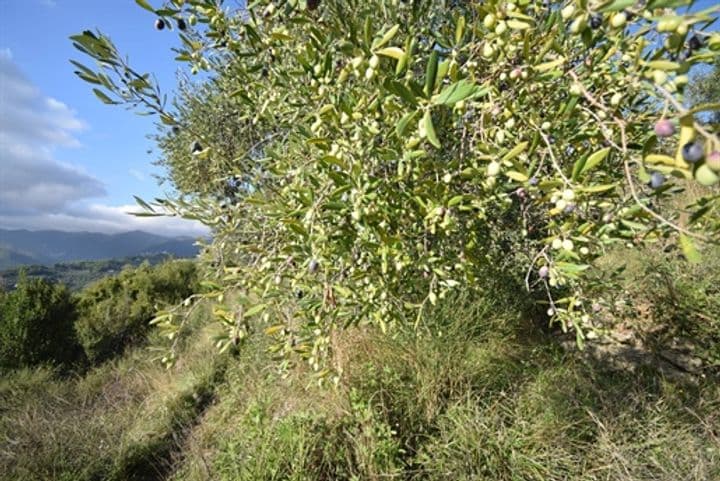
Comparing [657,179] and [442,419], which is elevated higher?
[657,179]

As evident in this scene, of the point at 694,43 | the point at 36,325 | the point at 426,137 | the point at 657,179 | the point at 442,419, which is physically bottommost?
the point at 442,419

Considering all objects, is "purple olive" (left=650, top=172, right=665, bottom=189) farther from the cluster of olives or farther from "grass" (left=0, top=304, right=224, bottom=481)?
"grass" (left=0, top=304, right=224, bottom=481)

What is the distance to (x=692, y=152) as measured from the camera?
1.78ft

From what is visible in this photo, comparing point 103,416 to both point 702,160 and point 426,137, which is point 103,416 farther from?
point 702,160

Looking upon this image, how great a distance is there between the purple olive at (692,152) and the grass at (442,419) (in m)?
1.88

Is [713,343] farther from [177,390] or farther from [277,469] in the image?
[177,390]

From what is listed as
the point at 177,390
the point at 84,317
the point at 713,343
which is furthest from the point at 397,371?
the point at 84,317

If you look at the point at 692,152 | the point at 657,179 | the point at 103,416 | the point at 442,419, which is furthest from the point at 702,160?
the point at 103,416

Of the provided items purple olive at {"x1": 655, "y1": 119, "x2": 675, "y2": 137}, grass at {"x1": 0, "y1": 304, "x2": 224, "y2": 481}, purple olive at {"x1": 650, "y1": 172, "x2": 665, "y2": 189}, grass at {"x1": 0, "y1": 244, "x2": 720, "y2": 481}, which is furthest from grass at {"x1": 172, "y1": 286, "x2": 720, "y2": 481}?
purple olive at {"x1": 655, "y1": 119, "x2": 675, "y2": 137}

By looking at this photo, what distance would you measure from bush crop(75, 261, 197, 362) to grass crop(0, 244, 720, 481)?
421 cm

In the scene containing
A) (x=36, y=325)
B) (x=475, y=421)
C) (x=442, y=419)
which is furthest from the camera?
(x=36, y=325)

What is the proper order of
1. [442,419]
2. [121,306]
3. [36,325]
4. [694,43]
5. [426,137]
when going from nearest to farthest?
[694,43] < [426,137] < [442,419] < [36,325] < [121,306]

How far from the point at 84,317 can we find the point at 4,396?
3.43m

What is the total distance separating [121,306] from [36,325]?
2052mm
